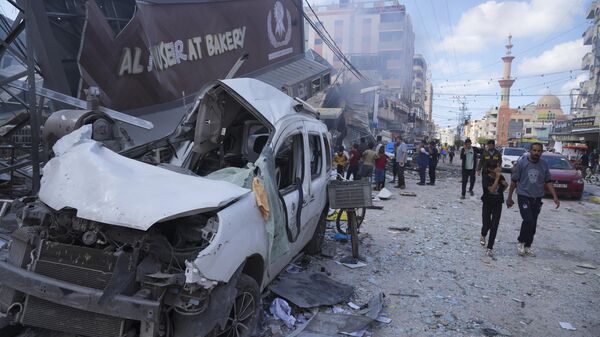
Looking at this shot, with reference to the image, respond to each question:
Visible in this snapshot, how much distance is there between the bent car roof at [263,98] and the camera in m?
3.94

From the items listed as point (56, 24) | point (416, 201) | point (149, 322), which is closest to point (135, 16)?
point (56, 24)

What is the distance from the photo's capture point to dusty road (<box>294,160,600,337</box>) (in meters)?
4.07

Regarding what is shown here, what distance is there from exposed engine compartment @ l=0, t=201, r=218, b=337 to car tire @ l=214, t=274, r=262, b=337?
19.1 inches

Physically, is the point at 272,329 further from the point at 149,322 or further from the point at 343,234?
the point at 343,234

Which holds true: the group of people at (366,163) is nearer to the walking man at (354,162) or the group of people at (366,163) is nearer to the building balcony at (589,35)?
the walking man at (354,162)

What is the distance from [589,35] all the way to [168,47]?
63147 millimetres

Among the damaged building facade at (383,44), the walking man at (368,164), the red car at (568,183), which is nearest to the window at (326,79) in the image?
the walking man at (368,164)

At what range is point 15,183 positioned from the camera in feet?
26.4

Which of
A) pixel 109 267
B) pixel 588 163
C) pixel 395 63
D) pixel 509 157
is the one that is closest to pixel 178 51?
pixel 109 267

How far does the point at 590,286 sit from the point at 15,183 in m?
9.84

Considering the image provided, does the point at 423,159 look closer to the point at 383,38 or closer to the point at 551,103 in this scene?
the point at 383,38

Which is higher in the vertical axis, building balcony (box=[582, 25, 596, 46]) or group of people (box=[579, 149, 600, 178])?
building balcony (box=[582, 25, 596, 46])

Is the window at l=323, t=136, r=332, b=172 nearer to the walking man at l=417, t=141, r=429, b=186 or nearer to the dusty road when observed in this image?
the dusty road

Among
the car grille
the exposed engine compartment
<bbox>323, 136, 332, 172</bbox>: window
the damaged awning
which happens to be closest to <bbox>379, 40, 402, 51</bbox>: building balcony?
the damaged awning
